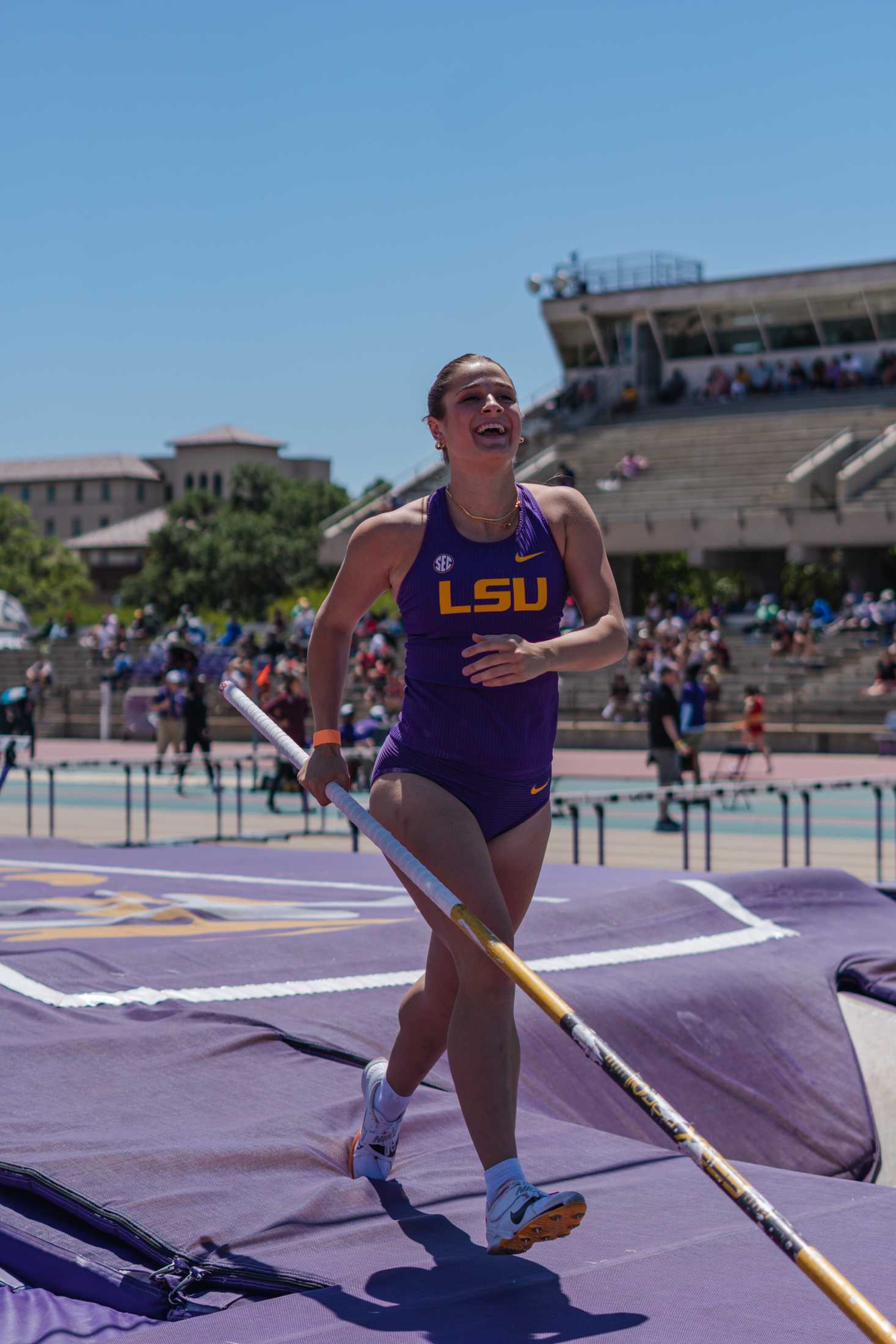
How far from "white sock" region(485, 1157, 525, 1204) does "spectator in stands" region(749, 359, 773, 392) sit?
186ft

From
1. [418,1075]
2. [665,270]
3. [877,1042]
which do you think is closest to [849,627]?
[665,270]

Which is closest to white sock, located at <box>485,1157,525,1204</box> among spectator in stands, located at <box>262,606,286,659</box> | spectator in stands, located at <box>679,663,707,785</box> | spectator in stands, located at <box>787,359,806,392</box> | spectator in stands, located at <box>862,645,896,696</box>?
spectator in stands, located at <box>679,663,707,785</box>

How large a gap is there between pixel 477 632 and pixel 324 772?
60 centimetres

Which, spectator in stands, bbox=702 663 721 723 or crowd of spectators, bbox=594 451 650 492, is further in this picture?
crowd of spectators, bbox=594 451 650 492

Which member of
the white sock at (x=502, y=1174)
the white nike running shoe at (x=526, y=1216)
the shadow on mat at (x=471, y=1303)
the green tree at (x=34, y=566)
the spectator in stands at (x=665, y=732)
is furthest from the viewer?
the green tree at (x=34, y=566)

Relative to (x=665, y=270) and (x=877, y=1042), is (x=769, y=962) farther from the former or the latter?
(x=665, y=270)

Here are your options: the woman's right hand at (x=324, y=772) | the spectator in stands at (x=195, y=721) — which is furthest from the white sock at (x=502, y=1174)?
the spectator in stands at (x=195, y=721)

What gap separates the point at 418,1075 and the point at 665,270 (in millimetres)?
61060

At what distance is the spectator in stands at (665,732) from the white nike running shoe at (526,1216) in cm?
1529

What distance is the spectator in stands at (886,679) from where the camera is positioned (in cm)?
3231

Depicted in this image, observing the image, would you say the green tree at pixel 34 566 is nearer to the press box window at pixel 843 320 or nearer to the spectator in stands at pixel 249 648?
the press box window at pixel 843 320

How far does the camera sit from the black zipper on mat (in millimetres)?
3555

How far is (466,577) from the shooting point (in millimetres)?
3879

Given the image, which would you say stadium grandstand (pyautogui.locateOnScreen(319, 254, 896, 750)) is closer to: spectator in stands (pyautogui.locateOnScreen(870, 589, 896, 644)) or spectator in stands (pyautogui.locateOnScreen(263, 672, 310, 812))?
spectator in stands (pyautogui.locateOnScreen(870, 589, 896, 644))
